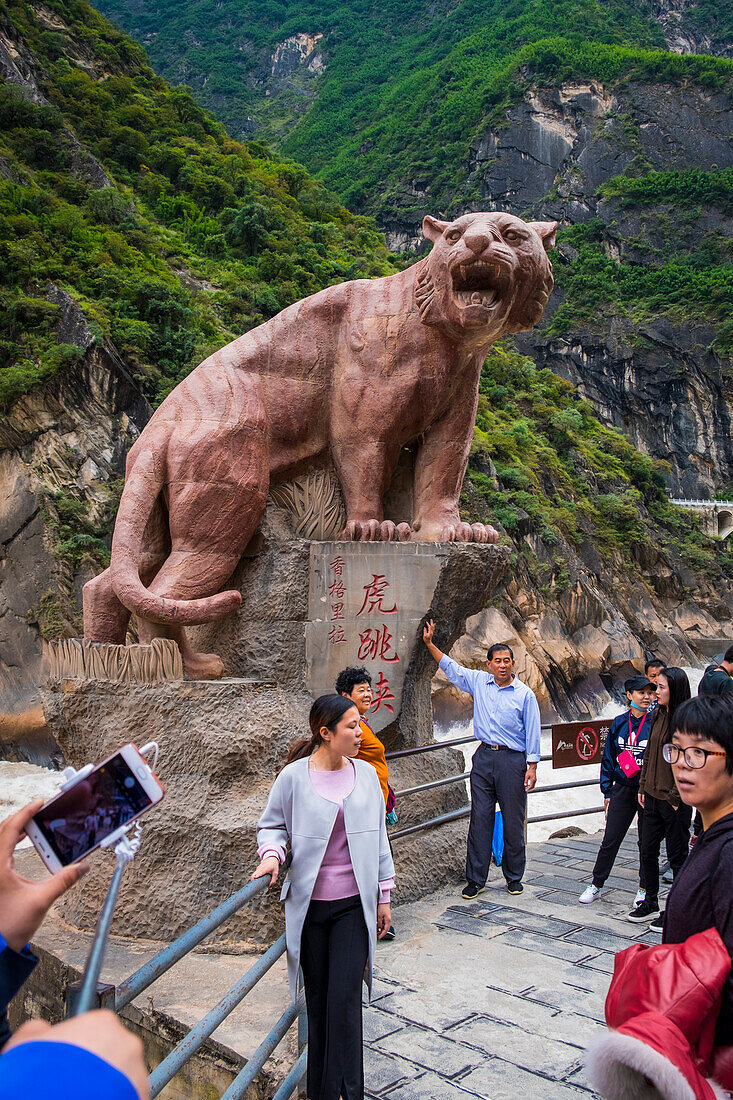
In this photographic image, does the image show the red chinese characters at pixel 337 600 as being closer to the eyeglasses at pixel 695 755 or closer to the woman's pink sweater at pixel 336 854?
the woman's pink sweater at pixel 336 854

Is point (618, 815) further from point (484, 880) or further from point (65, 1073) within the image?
point (65, 1073)

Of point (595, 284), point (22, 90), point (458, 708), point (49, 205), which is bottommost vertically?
point (458, 708)

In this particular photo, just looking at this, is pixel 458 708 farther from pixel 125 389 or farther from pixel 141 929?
pixel 141 929

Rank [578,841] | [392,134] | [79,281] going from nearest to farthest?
[578,841] → [79,281] → [392,134]

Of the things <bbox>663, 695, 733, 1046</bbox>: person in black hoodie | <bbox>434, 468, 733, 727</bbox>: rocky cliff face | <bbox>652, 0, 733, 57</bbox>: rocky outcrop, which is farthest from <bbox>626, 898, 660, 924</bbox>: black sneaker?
<bbox>652, 0, 733, 57</bbox>: rocky outcrop

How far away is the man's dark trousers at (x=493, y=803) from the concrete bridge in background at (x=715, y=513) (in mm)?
36304

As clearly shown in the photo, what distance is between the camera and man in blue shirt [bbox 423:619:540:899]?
13.9ft

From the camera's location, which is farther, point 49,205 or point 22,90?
point 22,90

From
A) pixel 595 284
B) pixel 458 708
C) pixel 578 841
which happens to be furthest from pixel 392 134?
pixel 578 841

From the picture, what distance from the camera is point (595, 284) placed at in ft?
141

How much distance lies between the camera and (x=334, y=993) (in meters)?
2.23

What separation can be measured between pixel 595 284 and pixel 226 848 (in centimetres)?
4429

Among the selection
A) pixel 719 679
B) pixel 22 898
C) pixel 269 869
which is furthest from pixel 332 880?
pixel 719 679

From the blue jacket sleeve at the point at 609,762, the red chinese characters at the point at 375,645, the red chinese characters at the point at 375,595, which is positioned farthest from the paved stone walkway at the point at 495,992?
the red chinese characters at the point at 375,595
